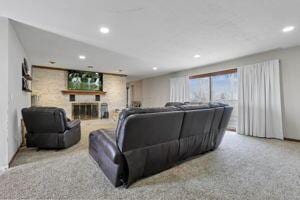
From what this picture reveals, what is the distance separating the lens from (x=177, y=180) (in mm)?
2070

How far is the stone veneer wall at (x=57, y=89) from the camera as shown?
19.8ft

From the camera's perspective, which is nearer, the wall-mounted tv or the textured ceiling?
the textured ceiling

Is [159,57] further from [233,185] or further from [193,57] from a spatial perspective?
[233,185]

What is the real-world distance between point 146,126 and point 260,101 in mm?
4059

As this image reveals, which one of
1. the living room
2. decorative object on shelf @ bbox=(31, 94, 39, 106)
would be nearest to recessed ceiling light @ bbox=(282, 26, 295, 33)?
the living room

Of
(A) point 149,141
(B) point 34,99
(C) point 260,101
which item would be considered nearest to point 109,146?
(A) point 149,141

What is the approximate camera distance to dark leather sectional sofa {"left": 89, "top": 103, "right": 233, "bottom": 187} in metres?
1.86

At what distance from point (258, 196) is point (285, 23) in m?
2.92

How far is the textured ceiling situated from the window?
3.63ft

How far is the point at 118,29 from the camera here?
A: 3037 mm

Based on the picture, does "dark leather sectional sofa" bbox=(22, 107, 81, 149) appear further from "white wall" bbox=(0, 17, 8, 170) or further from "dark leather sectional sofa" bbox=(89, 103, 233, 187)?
"dark leather sectional sofa" bbox=(89, 103, 233, 187)

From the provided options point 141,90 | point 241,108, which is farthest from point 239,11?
point 141,90

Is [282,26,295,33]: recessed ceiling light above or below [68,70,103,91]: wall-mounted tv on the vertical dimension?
above

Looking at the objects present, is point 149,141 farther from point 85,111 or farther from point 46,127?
point 85,111
